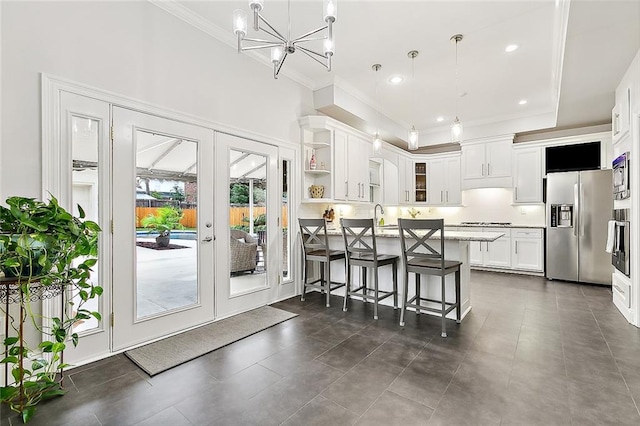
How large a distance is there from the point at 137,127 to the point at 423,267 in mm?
2932

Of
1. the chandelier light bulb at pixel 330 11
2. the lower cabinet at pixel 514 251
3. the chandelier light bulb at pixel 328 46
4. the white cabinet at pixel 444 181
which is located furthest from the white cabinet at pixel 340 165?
the white cabinet at pixel 444 181

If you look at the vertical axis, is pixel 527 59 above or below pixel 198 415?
above

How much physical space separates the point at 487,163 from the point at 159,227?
6.03 metres

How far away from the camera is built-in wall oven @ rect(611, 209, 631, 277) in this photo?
329cm

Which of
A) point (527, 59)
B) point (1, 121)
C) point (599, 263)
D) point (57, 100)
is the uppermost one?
point (527, 59)

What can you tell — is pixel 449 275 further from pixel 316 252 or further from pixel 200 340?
pixel 200 340

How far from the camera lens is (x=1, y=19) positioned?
6.57 feet

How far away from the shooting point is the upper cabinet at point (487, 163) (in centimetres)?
603

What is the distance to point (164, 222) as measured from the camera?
115 inches

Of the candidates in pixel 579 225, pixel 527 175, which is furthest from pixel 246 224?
pixel 527 175

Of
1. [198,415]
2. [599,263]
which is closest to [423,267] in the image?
[198,415]

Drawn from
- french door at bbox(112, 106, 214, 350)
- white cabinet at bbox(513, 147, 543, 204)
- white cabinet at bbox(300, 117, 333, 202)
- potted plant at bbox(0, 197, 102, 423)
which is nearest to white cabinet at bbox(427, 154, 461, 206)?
white cabinet at bbox(513, 147, 543, 204)

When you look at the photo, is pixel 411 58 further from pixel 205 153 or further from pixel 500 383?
pixel 500 383

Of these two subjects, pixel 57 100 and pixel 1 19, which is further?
pixel 57 100
